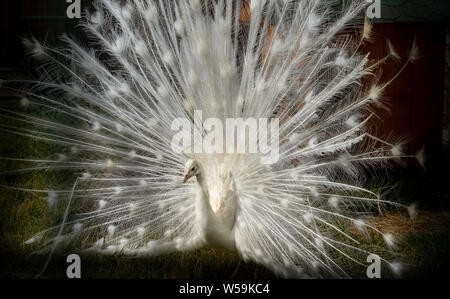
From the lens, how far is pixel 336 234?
13.3 feet

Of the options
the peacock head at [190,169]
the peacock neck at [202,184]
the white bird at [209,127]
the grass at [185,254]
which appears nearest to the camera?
the peacock head at [190,169]

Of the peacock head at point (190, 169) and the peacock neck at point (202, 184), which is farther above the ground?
the peacock head at point (190, 169)

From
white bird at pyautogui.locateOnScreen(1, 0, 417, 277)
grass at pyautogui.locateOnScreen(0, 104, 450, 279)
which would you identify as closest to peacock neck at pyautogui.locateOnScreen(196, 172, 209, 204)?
white bird at pyautogui.locateOnScreen(1, 0, 417, 277)

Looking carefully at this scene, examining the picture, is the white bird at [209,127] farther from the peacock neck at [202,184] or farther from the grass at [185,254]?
the grass at [185,254]

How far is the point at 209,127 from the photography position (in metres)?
3.50

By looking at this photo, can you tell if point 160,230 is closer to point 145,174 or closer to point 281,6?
point 145,174

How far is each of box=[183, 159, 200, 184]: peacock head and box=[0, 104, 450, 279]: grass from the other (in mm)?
830

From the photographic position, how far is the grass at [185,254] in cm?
366

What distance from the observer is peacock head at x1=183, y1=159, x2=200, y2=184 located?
10.5ft

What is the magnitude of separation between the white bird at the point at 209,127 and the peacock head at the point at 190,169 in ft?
0.24

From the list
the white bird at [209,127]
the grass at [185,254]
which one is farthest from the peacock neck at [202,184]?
the grass at [185,254]

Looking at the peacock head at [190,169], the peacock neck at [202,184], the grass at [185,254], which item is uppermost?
the peacock head at [190,169]

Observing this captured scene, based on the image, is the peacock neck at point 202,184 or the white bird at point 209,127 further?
the white bird at point 209,127

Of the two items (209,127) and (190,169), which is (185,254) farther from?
(209,127)
